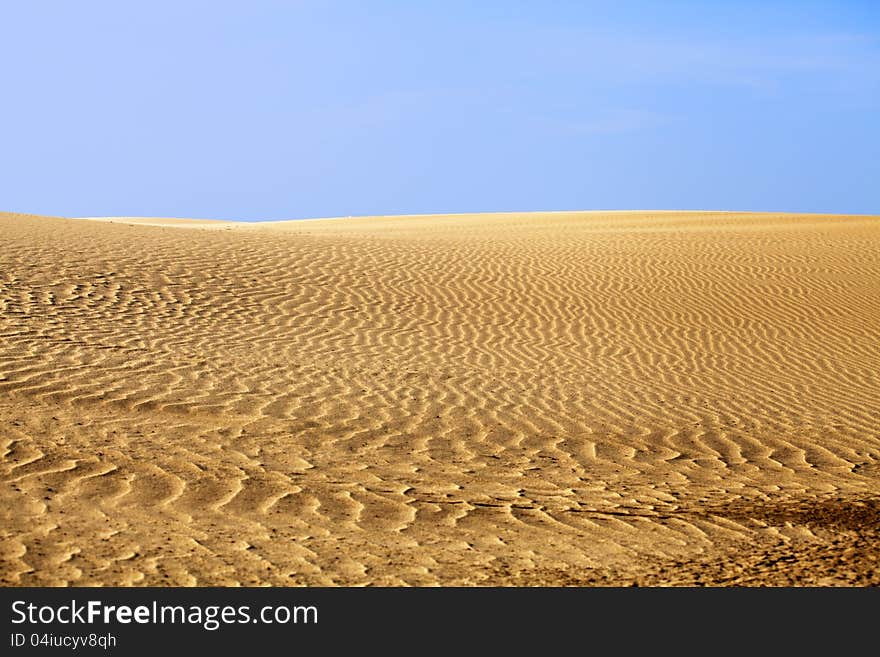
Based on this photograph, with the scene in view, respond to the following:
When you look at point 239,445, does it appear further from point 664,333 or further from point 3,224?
point 3,224

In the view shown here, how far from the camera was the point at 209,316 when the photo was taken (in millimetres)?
13430

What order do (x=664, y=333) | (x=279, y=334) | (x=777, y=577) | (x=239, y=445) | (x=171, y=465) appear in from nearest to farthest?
(x=777, y=577)
(x=171, y=465)
(x=239, y=445)
(x=279, y=334)
(x=664, y=333)

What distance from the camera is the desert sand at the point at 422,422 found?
5.49 meters

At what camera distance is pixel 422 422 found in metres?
8.90

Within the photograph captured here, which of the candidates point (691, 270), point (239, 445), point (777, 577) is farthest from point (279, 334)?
point (691, 270)

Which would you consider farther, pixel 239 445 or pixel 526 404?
pixel 526 404

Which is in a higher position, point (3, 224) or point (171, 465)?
point (3, 224)

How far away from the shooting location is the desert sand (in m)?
5.49

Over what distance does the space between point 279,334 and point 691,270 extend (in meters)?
10.2
